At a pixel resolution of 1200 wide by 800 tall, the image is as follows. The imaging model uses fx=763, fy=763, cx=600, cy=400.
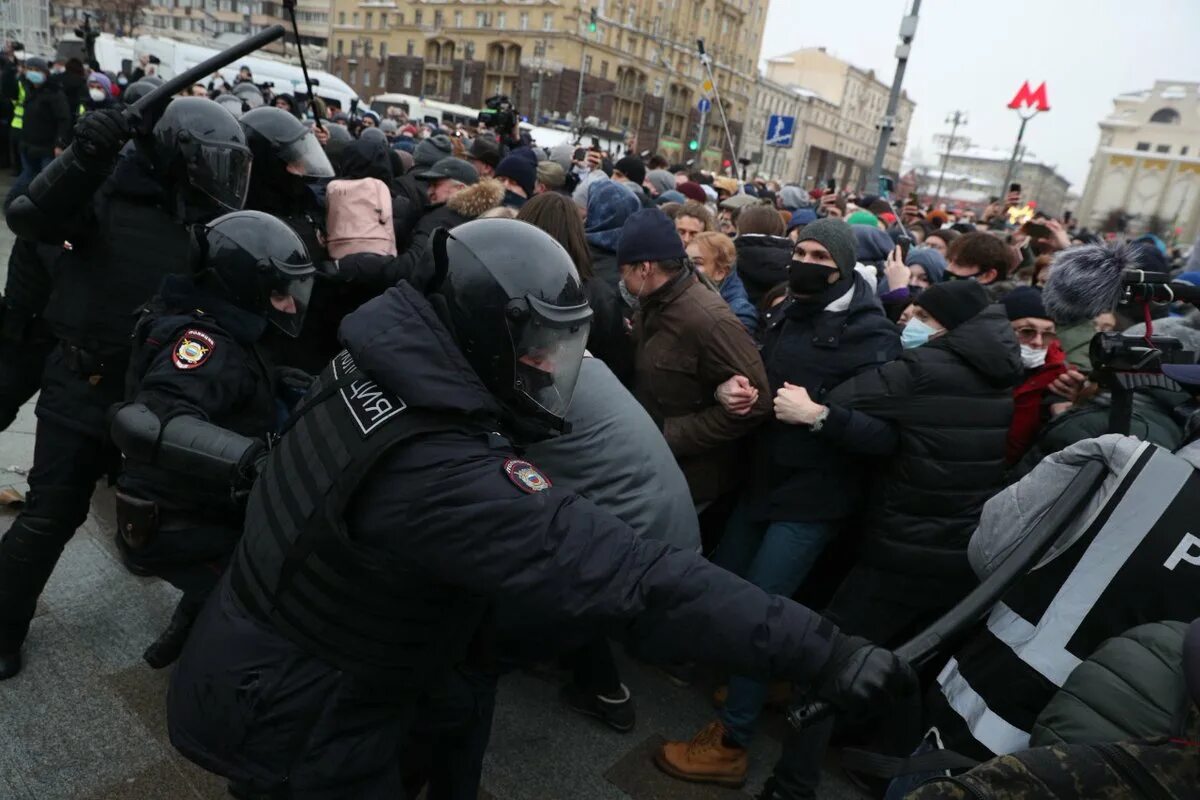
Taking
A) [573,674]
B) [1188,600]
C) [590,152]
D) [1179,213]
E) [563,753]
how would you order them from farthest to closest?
[1179,213]
[590,152]
[573,674]
[563,753]
[1188,600]

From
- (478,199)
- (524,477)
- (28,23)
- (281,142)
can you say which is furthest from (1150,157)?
(524,477)

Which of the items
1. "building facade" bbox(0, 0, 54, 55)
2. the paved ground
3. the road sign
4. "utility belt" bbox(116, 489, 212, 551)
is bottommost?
the paved ground

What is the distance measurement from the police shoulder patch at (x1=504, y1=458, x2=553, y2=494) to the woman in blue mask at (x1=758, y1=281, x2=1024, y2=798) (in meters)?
1.52

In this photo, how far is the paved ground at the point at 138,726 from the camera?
98.0 inches

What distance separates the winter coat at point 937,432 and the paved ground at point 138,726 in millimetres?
1049

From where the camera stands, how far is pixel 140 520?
2.15 m

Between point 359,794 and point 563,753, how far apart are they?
4.45ft

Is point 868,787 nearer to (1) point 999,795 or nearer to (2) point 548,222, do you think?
(1) point 999,795

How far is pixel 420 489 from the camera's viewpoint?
4.52ft

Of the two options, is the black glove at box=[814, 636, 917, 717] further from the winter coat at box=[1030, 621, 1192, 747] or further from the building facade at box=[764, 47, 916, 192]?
the building facade at box=[764, 47, 916, 192]

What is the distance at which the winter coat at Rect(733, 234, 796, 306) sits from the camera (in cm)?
443

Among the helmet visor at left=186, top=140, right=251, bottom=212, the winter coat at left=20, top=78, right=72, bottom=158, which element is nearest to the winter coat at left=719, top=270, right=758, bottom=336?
the helmet visor at left=186, top=140, right=251, bottom=212

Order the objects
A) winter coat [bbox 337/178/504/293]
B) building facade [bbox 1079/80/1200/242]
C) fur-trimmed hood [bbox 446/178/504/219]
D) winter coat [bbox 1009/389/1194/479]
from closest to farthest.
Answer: winter coat [bbox 1009/389/1194/479] < winter coat [bbox 337/178/504/293] < fur-trimmed hood [bbox 446/178/504/219] < building facade [bbox 1079/80/1200/242]

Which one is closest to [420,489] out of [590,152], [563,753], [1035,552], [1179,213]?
[1035,552]
